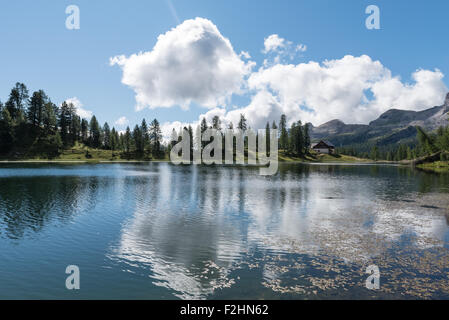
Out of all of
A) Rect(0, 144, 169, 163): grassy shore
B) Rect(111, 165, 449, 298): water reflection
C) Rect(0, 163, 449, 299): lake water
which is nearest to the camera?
Rect(0, 163, 449, 299): lake water

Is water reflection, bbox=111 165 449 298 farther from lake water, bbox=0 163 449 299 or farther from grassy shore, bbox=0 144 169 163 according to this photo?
grassy shore, bbox=0 144 169 163

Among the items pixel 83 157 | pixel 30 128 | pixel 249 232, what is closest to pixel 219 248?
pixel 249 232

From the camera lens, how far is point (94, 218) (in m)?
31.5

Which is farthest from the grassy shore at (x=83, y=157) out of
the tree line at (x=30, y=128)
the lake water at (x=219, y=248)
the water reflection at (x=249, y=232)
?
the water reflection at (x=249, y=232)

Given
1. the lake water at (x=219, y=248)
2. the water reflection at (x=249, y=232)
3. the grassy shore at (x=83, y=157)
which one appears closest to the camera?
the lake water at (x=219, y=248)

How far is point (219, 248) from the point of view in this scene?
22266 mm

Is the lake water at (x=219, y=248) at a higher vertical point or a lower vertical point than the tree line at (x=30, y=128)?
lower

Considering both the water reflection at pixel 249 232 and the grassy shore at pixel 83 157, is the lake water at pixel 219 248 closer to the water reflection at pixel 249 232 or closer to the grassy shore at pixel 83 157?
the water reflection at pixel 249 232

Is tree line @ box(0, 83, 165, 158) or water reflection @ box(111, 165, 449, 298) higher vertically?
tree line @ box(0, 83, 165, 158)

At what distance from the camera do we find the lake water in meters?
15.3

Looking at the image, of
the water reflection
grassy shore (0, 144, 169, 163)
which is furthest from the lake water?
grassy shore (0, 144, 169, 163)

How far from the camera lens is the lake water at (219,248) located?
15344mm

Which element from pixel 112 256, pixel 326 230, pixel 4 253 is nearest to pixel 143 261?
pixel 112 256

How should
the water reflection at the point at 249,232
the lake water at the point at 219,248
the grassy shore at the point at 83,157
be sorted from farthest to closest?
the grassy shore at the point at 83,157 → the water reflection at the point at 249,232 → the lake water at the point at 219,248
